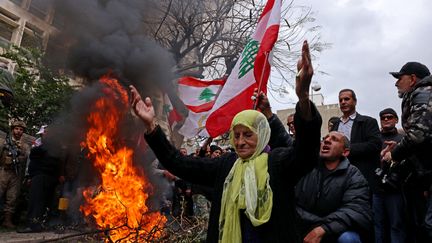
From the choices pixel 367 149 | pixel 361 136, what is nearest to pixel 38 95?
pixel 361 136

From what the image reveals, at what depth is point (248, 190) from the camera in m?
2.35

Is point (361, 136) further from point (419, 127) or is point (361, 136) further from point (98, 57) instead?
point (98, 57)

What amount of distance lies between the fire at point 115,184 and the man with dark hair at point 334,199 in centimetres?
219

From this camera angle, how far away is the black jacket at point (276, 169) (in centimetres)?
224

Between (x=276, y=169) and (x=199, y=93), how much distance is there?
618 cm

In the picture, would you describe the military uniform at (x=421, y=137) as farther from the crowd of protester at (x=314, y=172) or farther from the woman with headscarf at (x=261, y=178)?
the woman with headscarf at (x=261, y=178)

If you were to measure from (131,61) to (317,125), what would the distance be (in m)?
7.23

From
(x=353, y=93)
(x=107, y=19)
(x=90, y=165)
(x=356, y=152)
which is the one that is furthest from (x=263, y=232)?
(x=107, y=19)

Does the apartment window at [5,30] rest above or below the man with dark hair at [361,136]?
above

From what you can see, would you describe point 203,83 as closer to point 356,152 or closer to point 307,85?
point 356,152

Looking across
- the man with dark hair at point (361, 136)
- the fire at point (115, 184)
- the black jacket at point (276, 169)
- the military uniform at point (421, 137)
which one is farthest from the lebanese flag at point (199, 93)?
the black jacket at point (276, 169)

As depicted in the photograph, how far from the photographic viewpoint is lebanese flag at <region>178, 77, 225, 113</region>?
27.4ft

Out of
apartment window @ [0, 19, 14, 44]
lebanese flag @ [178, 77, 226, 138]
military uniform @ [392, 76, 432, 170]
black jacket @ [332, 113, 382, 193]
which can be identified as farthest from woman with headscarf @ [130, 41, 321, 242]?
apartment window @ [0, 19, 14, 44]

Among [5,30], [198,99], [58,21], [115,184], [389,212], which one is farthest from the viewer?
[5,30]
